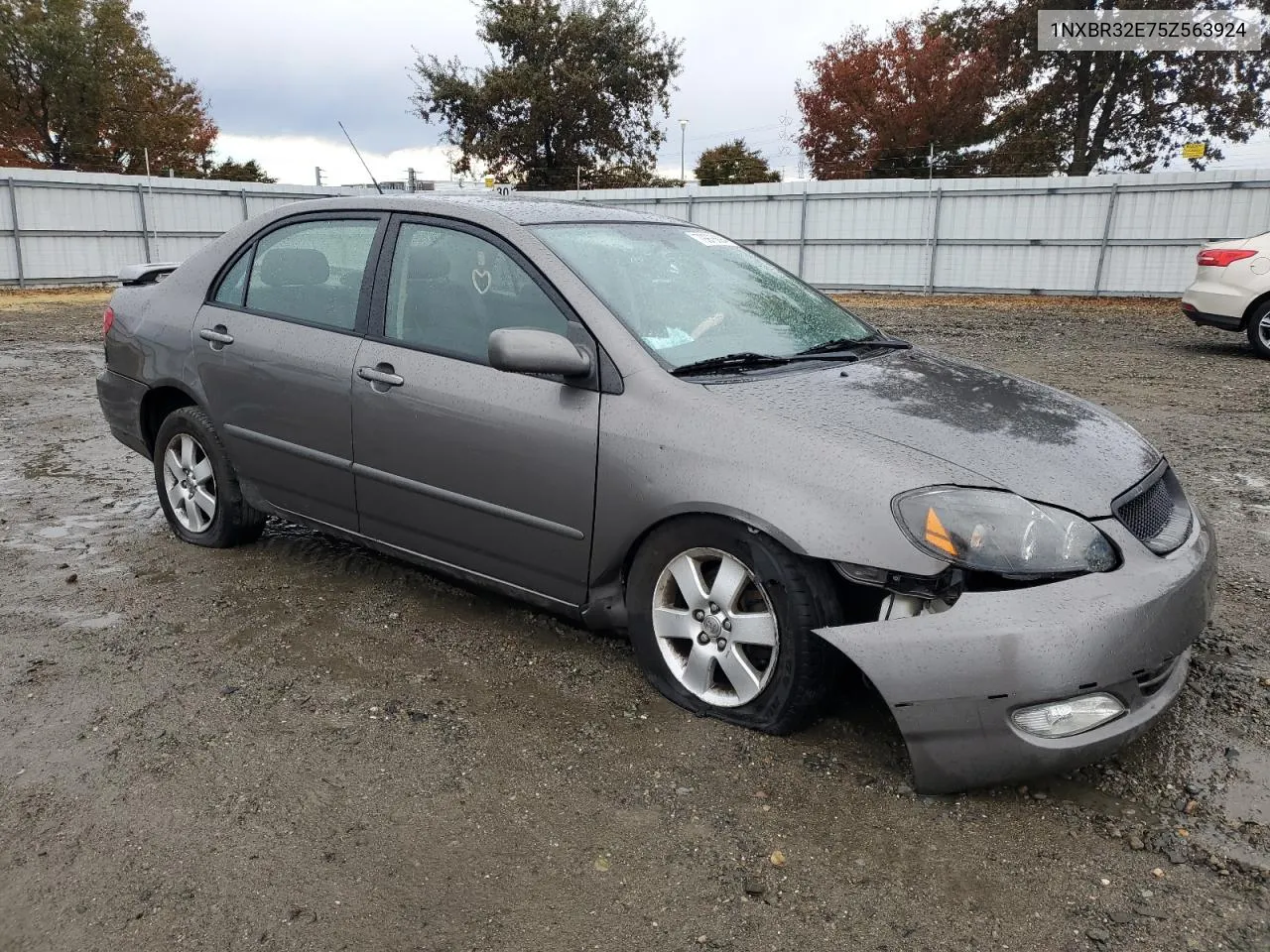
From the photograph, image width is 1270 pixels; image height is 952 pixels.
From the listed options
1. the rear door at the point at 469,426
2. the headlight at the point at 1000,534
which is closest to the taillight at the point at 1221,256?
the headlight at the point at 1000,534

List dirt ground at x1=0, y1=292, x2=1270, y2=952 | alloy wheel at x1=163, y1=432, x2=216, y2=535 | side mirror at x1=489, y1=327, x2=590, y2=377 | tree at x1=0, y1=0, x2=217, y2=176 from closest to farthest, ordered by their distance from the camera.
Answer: dirt ground at x1=0, y1=292, x2=1270, y2=952 < side mirror at x1=489, y1=327, x2=590, y2=377 < alloy wheel at x1=163, y1=432, x2=216, y2=535 < tree at x1=0, y1=0, x2=217, y2=176

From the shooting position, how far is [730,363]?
10.7 feet

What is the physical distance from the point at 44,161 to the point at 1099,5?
1389 inches

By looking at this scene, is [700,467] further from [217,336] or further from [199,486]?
[199,486]

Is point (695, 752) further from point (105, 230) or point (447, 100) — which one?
point (447, 100)

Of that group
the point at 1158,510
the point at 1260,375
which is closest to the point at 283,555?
the point at 1158,510

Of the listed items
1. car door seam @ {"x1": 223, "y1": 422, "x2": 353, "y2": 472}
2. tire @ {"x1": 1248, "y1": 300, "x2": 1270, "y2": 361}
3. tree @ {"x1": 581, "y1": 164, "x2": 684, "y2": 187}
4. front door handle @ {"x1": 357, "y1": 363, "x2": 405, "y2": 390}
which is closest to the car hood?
front door handle @ {"x1": 357, "y1": 363, "x2": 405, "y2": 390}

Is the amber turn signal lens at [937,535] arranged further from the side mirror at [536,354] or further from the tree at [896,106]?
the tree at [896,106]

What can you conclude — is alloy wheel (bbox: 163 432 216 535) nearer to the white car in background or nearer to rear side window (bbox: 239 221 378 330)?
rear side window (bbox: 239 221 378 330)

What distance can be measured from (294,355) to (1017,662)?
283 centimetres

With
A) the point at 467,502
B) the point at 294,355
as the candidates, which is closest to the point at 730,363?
the point at 467,502

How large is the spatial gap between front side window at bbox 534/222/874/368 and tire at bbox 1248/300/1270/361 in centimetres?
880

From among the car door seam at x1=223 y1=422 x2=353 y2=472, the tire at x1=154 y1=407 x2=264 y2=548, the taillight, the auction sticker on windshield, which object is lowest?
the tire at x1=154 y1=407 x2=264 y2=548

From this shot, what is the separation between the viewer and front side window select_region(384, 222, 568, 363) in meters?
3.39
